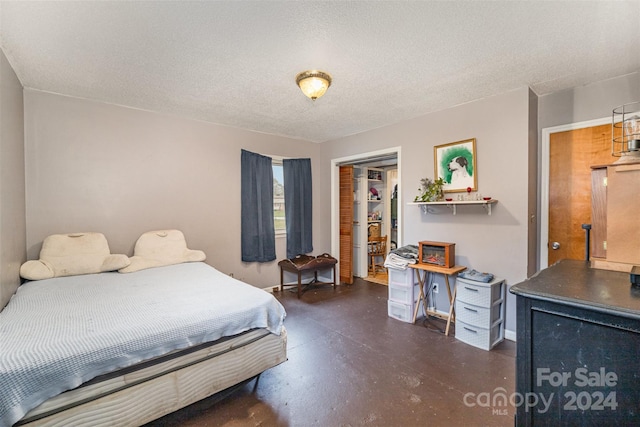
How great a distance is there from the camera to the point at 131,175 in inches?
125

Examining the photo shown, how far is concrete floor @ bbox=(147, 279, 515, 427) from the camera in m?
1.74

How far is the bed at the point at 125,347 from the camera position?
1.26 meters

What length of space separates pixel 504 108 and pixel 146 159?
4.07 metres

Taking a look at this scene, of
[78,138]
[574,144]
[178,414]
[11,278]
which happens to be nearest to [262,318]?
[178,414]

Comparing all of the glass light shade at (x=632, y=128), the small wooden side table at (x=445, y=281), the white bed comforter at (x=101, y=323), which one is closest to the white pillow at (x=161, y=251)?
the white bed comforter at (x=101, y=323)

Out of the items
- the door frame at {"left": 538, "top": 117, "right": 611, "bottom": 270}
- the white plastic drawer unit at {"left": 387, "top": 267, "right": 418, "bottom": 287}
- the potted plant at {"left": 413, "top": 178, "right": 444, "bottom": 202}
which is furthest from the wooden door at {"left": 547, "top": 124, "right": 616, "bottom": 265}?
the white plastic drawer unit at {"left": 387, "top": 267, "right": 418, "bottom": 287}

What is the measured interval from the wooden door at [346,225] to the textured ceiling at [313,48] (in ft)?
6.04

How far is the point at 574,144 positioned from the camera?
8.78 feet

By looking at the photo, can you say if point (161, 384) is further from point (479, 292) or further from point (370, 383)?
point (479, 292)

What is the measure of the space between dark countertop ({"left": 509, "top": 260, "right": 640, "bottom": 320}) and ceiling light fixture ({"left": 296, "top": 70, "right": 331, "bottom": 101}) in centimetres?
197

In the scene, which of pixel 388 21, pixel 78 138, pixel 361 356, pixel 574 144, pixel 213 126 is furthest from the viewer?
pixel 213 126

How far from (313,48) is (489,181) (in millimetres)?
2274

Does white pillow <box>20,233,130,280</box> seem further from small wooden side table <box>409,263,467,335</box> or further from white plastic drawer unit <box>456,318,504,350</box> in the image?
white plastic drawer unit <box>456,318,504,350</box>

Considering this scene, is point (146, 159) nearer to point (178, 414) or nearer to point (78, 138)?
point (78, 138)
